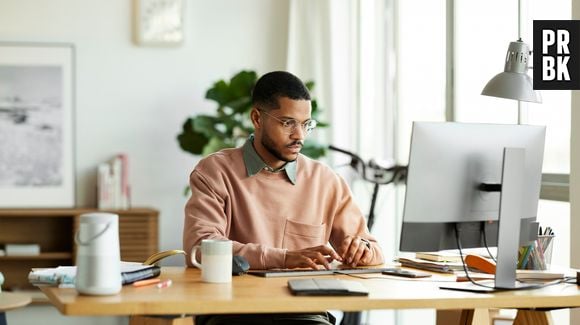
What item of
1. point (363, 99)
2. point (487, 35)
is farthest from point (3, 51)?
point (487, 35)

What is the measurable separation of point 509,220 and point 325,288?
1.91 ft

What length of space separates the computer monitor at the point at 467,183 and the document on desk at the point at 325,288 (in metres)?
0.21

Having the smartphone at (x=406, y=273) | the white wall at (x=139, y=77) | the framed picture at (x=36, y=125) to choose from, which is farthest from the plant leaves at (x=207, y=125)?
the smartphone at (x=406, y=273)

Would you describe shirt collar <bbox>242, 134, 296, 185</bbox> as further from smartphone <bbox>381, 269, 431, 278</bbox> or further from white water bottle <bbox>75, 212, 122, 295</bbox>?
white water bottle <bbox>75, 212, 122, 295</bbox>

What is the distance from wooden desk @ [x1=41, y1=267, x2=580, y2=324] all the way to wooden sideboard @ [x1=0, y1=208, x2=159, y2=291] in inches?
137

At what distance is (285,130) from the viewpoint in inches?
116

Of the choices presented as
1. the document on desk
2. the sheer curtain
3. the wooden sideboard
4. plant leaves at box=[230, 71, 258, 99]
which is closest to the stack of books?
the wooden sideboard

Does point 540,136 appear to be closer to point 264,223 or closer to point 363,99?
point 264,223

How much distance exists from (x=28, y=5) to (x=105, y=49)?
0.58 meters

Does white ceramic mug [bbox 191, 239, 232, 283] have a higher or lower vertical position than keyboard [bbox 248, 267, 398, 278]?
higher

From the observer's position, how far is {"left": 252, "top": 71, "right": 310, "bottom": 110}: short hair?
3002mm

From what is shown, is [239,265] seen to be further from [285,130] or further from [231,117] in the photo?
[231,117]

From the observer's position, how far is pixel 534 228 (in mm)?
2654

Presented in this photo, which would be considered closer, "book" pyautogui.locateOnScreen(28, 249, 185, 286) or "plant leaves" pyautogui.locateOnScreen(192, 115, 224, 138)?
"book" pyautogui.locateOnScreen(28, 249, 185, 286)
